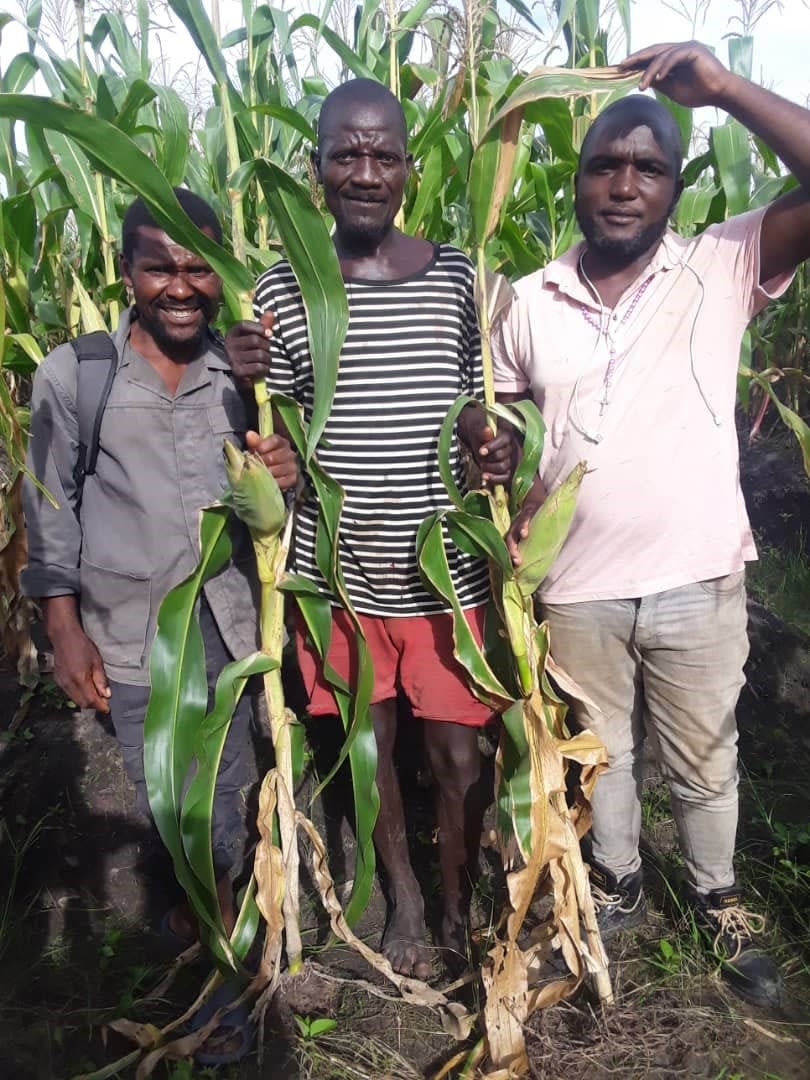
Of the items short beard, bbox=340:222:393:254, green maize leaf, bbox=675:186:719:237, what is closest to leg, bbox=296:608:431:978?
short beard, bbox=340:222:393:254

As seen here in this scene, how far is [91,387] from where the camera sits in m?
1.62

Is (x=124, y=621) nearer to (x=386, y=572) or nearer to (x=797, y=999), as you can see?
(x=386, y=572)

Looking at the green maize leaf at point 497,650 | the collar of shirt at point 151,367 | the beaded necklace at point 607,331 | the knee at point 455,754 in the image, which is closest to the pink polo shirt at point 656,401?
the beaded necklace at point 607,331

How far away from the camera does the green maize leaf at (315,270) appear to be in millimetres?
1343

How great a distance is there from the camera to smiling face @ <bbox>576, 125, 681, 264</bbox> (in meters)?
1.47

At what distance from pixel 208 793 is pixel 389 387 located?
2.89 ft

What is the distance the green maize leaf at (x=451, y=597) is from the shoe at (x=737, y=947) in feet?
2.42

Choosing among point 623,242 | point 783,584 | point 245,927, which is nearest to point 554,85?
point 623,242

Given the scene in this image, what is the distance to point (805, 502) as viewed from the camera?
13.1 feet

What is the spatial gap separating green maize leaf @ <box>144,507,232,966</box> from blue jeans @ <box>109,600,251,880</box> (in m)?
0.24

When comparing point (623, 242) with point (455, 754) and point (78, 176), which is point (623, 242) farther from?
point (78, 176)

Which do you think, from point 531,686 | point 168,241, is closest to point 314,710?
point 531,686

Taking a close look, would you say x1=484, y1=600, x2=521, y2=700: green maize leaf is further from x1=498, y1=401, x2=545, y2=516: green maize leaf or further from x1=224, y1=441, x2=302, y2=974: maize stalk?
x1=224, y1=441, x2=302, y2=974: maize stalk

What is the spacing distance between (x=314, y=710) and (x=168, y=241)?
1.05m
